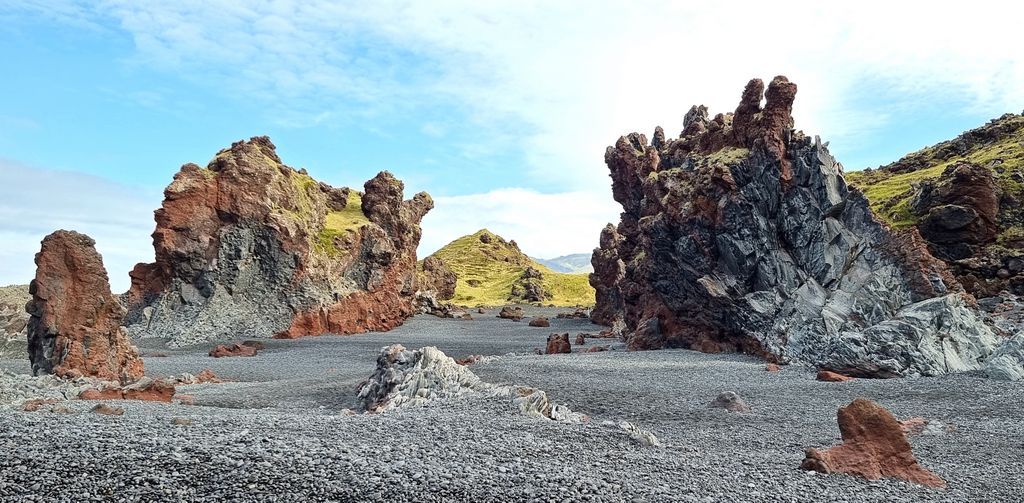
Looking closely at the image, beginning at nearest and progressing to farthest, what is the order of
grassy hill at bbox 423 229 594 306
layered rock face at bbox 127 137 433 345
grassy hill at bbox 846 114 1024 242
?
grassy hill at bbox 846 114 1024 242
layered rock face at bbox 127 137 433 345
grassy hill at bbox 423 229 594 306

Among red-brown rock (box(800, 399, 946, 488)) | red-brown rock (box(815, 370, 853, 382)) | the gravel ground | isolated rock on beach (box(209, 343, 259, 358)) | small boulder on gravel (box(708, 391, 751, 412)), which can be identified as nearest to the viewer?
the gravel ground

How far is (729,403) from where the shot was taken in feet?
67.4

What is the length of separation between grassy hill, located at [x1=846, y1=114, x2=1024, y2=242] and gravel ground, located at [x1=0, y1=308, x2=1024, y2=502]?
29.7 meters

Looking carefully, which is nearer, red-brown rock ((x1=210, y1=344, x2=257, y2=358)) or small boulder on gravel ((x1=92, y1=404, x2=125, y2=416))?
small boulder on gravel ((x1=92, y1=404, x2=125, y2=416))

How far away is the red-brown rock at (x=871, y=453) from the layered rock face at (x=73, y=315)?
26305mm

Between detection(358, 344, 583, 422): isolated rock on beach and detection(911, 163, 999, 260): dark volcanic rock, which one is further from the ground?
detection(911, 163, 999, 260): dark volcanic rock

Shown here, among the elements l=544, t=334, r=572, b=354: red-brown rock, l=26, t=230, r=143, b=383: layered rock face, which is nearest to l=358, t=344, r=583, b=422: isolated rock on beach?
l=26, t=230, r=143, b=383: layered rock face

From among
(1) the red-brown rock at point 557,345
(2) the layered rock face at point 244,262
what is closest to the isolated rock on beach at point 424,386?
(1) the red-brown rock at point 557,345

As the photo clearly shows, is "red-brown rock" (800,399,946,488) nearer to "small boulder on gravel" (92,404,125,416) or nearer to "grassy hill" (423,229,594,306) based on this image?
"small boulder on gravel" (92,404,125,416)

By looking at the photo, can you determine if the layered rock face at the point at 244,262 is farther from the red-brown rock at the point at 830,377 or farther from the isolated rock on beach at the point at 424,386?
the red-brown rock at the point at 830,377

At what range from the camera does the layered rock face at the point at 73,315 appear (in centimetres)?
2452

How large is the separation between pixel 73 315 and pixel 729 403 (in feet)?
86.1

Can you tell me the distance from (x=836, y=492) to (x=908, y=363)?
57.7 ft

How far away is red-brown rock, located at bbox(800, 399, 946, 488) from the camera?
42.9 feet
